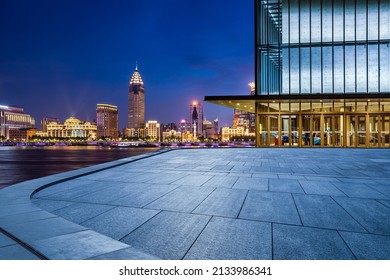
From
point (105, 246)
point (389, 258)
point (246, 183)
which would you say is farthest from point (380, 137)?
point (105, 246)

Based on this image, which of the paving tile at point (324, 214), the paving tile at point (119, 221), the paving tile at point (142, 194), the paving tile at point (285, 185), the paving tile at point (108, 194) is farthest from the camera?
the paving tile at point (285, 185)

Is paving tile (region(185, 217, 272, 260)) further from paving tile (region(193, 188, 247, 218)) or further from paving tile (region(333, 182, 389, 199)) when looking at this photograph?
paving tile (region(333, 182, 389, 199))

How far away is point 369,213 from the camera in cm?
544

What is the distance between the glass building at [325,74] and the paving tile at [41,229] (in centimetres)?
2531

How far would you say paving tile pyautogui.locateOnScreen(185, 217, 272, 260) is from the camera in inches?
143

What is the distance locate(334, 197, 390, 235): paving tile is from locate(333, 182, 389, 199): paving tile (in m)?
0.53

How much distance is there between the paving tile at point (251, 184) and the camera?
26.2ft

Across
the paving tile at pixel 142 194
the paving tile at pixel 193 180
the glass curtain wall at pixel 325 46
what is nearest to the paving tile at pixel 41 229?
the paving tile at pixel 142 194

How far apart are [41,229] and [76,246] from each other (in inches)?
39.7

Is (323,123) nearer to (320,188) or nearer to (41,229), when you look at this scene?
(320,188)

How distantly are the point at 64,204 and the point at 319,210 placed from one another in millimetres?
5506

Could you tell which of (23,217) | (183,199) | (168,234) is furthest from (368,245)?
(23,217)

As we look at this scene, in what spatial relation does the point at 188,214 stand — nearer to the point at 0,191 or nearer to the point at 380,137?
the point at 0,191

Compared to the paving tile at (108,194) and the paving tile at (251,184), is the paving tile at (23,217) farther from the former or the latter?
the paving tile at (251,184)
